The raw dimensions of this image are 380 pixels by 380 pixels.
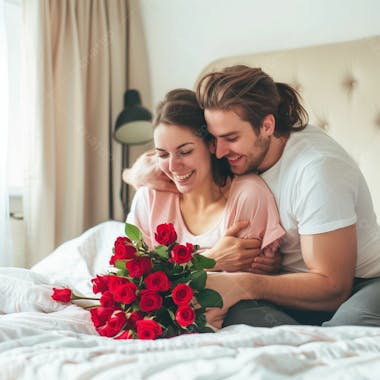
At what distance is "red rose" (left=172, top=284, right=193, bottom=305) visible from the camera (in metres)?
1.12

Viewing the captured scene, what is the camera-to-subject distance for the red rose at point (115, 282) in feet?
3.81

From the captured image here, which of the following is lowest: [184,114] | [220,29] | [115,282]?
[115,282]

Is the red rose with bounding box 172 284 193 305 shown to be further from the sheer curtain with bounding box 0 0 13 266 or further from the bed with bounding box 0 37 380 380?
the sheer curtain with bounding box 0 0 13 266

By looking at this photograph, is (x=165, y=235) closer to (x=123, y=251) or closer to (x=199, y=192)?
(x=123, y=251)

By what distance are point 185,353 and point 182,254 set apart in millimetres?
281

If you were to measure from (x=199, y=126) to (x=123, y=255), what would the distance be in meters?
0.60

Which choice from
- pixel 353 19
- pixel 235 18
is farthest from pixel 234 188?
pixel 235 18

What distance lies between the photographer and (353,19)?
2256 mm

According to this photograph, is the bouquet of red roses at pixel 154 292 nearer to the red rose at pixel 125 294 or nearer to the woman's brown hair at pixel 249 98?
the red rose at pixel 125 294

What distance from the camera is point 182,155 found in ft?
5.28

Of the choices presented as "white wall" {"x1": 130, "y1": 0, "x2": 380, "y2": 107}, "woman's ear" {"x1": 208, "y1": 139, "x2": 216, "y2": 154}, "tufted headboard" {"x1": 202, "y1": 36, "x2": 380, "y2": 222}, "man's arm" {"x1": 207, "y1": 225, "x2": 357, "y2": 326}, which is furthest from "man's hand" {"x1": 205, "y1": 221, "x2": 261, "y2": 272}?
"white wall" {"x1": 130, "y1": 0, "x2": 380, "y2": 107}

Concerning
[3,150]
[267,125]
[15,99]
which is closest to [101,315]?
[267,125]

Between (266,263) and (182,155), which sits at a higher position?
(182,155)

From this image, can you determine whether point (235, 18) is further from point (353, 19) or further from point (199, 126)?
point (199, 126)
